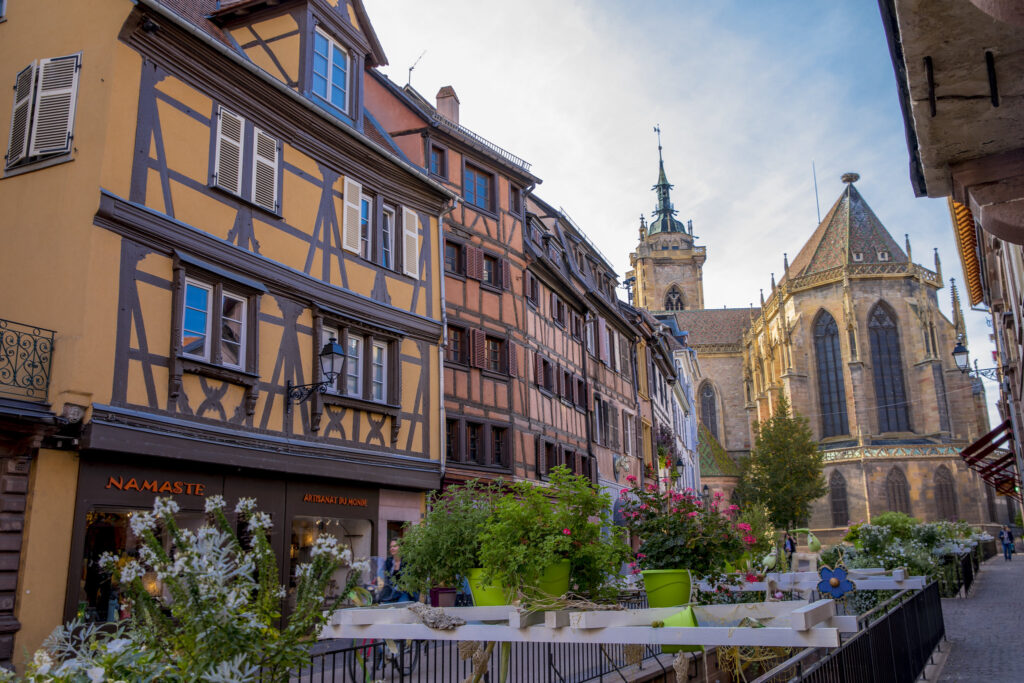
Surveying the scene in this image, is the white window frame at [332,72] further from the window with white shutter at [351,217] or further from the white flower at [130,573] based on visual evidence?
the white flower at [130,573]

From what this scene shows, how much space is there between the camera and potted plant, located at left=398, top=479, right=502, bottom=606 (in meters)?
6.42

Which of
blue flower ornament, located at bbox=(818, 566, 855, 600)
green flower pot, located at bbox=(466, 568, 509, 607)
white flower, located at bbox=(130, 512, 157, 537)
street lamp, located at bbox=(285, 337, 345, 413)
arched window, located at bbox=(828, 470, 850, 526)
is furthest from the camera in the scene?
arched window, located at bbox=(828, 470, 850, 526)

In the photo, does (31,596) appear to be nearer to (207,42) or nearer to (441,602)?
(441,602)

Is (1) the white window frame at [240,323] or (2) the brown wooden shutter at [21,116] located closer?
(2) the brown wooden shutter at [21,116]

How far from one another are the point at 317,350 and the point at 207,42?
14.9 ft

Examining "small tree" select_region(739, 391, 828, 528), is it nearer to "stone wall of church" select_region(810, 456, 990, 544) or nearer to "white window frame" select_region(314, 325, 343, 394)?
"stone wall of church" select_region(810, 456, 990, 544)

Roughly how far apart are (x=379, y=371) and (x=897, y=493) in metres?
53.1

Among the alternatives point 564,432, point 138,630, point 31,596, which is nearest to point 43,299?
point 31,596

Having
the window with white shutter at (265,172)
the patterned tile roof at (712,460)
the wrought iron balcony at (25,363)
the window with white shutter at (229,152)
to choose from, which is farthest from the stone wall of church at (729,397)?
the wrought iron balcony at (25,363)

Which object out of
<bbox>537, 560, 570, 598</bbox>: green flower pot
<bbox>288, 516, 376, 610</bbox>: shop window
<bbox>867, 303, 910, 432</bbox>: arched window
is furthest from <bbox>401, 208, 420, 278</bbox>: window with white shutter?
<bbox>867, 303, 910, 432</bbox>: arched window

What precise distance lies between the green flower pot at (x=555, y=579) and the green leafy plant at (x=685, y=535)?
3.72 m

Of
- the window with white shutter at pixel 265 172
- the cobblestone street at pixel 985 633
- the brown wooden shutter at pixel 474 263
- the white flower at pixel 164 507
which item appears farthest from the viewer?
the brown wooden shutter at pixel 474 263

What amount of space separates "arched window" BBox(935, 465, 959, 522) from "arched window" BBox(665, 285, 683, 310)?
3848 cm

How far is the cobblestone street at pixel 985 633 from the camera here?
11328 mm
